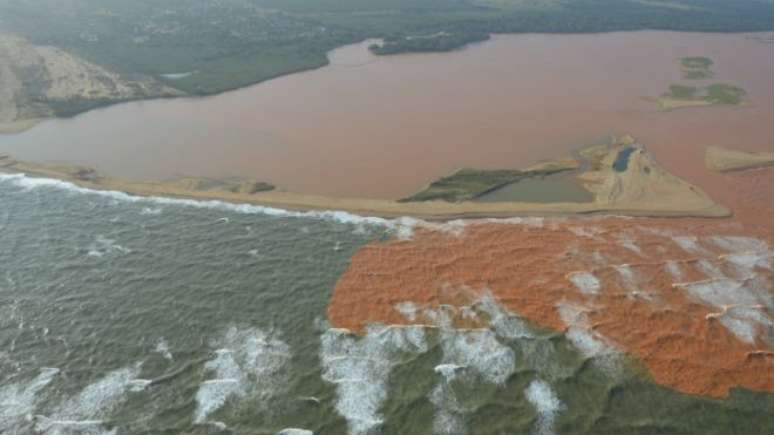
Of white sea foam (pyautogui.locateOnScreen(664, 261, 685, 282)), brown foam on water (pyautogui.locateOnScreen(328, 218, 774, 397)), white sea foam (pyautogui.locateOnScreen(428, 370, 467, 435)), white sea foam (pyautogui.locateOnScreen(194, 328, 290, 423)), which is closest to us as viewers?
white sea foam (pyautogui.locateOnScreen(428, 370, 467, 435))

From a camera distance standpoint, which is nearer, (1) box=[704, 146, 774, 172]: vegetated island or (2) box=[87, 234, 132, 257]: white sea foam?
(2) box=[87, 234, 132, 257]: white sea foam

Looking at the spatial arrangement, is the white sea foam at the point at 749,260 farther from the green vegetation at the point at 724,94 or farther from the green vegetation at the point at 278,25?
the green vegetation at the point at 278,25

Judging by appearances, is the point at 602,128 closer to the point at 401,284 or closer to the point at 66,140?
the point at 401,284

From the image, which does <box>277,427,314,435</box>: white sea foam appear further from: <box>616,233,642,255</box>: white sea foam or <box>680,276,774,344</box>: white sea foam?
<box>616,233,642,255</box>: white sea foam

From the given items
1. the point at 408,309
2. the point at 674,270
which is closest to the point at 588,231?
the point at 674,270

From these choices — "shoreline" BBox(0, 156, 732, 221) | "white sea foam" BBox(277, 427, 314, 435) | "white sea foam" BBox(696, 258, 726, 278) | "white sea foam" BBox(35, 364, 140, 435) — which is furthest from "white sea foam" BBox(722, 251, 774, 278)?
"white sea foam" BBox(35, 364, 140, 435)

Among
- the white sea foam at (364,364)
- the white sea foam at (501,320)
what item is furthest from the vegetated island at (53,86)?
the white sea foam at (501,320)

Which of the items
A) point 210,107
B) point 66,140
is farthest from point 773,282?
point 66,140
